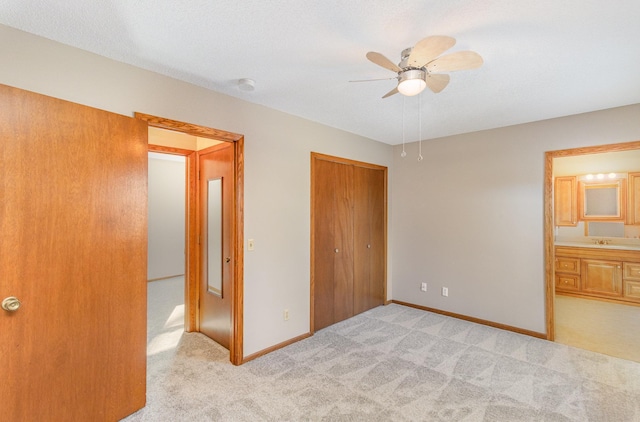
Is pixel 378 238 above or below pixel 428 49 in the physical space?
below

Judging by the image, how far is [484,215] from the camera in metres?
3.71

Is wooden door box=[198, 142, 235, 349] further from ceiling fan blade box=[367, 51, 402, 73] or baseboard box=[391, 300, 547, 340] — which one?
baseboard box=[391, 300, 547, 340]

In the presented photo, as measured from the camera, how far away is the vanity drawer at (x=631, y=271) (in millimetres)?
4294

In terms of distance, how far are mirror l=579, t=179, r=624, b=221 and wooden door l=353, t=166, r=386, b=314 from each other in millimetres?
3649

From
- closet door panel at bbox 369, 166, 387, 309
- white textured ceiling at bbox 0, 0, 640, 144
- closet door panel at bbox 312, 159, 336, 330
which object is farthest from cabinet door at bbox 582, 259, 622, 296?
closet door panel at bbox 312, 159, 336, 330

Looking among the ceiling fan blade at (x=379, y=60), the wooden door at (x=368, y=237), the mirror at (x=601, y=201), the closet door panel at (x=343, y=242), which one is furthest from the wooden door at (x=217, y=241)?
the mirror at (x=601, y=201)

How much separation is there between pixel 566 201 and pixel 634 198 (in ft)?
2.69

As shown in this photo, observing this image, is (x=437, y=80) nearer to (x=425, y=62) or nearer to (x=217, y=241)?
(x=425, y=62)

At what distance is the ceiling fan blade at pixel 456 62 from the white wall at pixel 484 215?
231 centimetres

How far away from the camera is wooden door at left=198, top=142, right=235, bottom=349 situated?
9.62ft

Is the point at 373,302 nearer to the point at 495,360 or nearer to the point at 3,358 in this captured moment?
the point at 495,360

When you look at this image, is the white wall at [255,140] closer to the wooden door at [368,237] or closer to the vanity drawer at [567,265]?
the wooden door at [368,237]

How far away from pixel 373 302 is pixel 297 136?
2.64 metres

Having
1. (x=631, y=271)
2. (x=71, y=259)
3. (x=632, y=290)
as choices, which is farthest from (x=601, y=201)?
(x=71, y=259)
